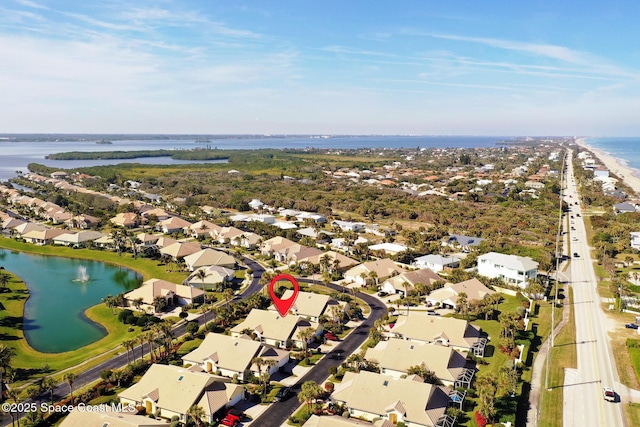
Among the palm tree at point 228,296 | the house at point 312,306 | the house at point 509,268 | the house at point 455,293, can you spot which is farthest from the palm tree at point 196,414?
the house at point 509,268

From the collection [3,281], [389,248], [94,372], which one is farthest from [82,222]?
[94,372]

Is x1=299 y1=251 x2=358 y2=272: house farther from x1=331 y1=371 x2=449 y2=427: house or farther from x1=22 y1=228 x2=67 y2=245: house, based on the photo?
x1=22 y1=228 x2=67 y2=245: house

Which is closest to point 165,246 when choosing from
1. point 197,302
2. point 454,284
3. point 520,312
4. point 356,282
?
point 197,302

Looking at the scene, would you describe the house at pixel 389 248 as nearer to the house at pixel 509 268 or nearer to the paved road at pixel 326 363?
the house at pixel 509 268

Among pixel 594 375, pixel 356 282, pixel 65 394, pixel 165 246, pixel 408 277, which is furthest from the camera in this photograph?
pixel 165 246

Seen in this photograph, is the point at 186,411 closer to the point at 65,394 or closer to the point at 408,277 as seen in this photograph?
the point at 65,394

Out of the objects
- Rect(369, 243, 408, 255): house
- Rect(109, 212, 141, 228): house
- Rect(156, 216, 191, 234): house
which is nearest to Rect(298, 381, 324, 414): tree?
Rect(369, 243, 408, 255): house
